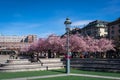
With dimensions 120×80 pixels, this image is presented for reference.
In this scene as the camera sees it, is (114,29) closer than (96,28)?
Yes

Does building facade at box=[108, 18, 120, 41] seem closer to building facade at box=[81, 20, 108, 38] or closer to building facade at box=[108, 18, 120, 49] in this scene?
building facade at box=[108, 18, 120, 49]

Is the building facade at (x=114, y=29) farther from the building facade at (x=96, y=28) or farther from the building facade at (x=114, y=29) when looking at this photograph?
the building facade at (x=96, y=28)

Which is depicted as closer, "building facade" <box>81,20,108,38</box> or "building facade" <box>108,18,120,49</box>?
"building facade" <box>108,18,120,49</box>

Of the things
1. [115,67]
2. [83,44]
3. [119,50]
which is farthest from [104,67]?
[119,50]

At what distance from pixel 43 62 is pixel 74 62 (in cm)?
431

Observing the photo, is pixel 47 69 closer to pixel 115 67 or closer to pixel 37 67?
pixel 37 67

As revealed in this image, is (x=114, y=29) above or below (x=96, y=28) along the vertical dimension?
below

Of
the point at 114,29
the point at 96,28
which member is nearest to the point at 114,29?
the point at 114,29

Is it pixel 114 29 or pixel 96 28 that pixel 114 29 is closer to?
pixel 114 29

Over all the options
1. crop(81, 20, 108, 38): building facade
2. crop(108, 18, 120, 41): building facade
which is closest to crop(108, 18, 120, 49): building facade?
crop(108, 18, 120, 41): building facade

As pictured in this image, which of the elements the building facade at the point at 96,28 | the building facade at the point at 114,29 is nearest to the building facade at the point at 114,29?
the building facade at the point at 114,29

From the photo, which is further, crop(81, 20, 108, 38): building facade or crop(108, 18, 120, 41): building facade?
crop(81, 20, 108, 38): building facade

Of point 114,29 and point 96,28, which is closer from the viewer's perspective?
point 114,29

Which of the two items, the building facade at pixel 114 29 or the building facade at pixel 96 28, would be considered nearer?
the building facade at pixel 114 29
